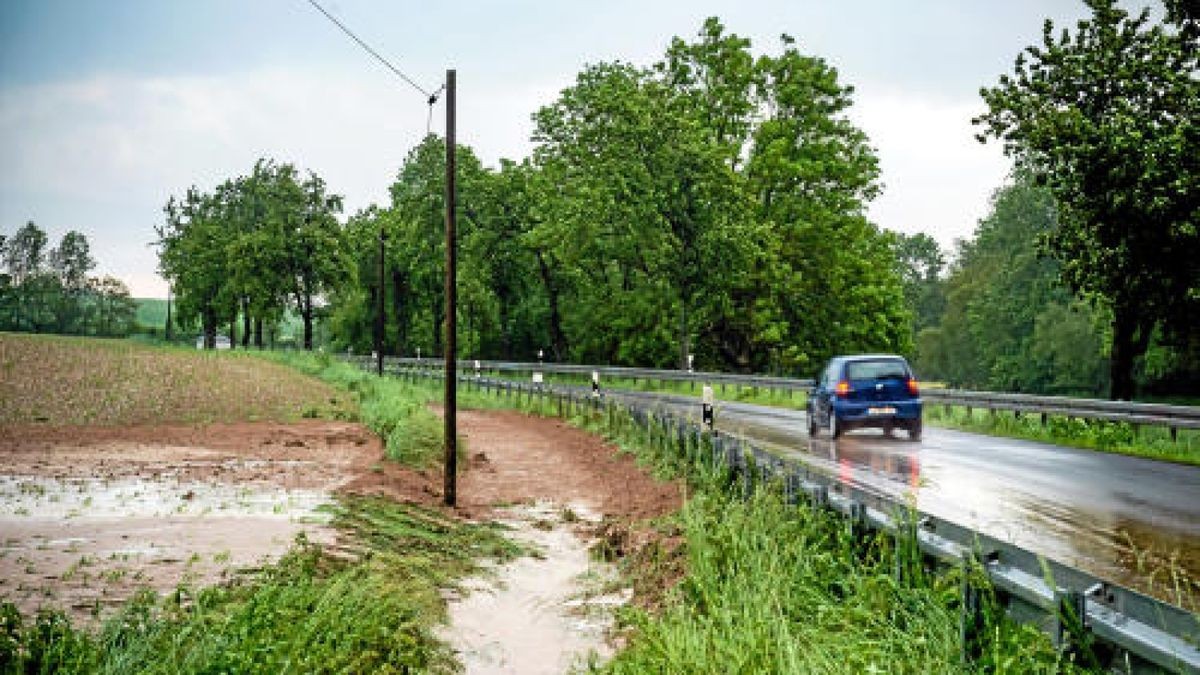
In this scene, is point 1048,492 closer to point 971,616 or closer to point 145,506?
point 971,616

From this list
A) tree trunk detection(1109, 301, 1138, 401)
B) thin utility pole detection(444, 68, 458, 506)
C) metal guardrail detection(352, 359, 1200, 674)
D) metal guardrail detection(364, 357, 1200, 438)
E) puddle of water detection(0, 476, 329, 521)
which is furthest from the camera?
tree trunk detection(1109, 301, 1138, 401)

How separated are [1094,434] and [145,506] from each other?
15663 millimetres

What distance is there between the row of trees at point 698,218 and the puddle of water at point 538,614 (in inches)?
1129

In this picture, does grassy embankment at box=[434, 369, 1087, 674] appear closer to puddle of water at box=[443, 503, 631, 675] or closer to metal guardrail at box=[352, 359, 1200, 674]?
metal guardrail at box=[352, 359, 1200, 674]

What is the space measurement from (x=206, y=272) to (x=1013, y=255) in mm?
63073

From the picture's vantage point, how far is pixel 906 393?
56.1ft

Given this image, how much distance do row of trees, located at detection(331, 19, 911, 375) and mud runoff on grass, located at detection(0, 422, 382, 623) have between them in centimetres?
2171

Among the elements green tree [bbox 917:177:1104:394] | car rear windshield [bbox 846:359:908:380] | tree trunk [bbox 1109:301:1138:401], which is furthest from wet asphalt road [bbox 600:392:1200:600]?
green tree [bbox 917:177:1104:394]

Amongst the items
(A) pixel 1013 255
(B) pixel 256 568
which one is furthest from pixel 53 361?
(A) pixel 1013 255

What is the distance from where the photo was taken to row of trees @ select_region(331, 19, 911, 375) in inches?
1545

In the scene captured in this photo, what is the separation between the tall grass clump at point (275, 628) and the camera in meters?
5.66

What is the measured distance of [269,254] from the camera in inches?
2657

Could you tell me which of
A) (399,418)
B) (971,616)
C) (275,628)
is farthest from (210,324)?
(971,616)

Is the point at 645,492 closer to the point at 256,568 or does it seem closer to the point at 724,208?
the point at 256,568
